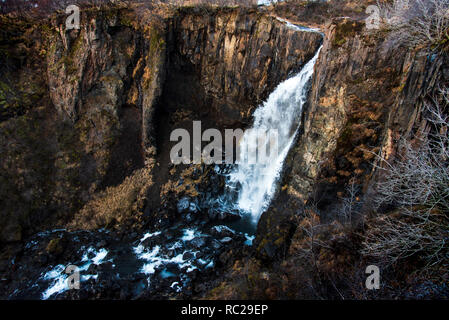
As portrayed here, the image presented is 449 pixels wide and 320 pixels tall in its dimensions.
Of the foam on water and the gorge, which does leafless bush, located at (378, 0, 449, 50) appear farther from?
the foam on water

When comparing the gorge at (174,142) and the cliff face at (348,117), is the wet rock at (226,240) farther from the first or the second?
the cliff face at (348,117)

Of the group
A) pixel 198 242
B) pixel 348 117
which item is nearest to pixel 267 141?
pixel 348 117

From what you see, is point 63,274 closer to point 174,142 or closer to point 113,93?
point 174,142

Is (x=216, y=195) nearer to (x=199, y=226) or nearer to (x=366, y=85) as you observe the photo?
(x=199, y=226)

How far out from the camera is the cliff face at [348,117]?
29.2 feet

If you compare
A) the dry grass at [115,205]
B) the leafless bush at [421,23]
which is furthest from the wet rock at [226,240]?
the leafless bush at [421,23]

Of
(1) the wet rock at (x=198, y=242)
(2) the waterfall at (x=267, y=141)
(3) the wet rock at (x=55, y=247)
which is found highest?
(2) the waterfall at (x=267, y=141)

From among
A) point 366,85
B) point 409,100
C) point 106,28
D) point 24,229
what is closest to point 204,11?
point 106,28

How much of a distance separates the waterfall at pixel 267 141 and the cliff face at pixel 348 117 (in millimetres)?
1259

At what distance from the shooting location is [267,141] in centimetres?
1655

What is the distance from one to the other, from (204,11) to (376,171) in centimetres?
1647

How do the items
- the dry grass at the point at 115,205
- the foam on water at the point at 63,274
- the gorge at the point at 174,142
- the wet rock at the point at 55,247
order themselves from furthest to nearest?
the dry grass at the point at 115,205, the wet rock at the point at 55,247, the foam on water at the point at 63,274, the gorge at the point at 174,142
